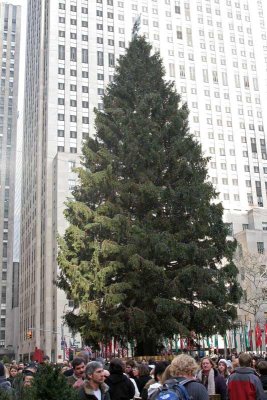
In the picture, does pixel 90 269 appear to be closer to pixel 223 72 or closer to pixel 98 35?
Result: pixel 98 35

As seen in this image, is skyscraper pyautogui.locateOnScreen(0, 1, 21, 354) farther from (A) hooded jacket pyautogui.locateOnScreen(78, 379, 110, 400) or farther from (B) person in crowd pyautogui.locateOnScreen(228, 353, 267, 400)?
(A) hooded jacket pyautogui.locateOnScreen(78, 379, 110, 400)

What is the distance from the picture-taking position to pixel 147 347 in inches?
922

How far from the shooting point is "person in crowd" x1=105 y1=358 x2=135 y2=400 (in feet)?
27.3

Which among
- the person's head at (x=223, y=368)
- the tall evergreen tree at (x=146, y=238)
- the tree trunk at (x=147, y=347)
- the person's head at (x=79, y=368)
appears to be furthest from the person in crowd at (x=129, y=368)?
the tree trunk at (x=147, y=347)

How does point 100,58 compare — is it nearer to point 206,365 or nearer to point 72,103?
point 72,103

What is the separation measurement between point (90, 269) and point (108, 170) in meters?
4.99

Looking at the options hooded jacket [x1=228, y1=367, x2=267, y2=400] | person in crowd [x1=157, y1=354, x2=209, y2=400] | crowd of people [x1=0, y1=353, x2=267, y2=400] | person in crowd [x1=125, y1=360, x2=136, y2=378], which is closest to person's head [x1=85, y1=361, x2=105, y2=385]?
crowd of people [x1=0, y1=353, x2=267, y2=400]

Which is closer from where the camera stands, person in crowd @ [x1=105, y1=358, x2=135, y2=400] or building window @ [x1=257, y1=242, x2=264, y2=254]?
person in crowd @ [x1=105, y1=358, x2=135, y2=400]

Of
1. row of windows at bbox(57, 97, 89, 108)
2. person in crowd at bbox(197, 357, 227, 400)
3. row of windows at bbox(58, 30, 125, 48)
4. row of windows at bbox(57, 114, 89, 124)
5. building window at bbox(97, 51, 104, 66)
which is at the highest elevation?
row of windows at bbox(58, 30, 125, 48)

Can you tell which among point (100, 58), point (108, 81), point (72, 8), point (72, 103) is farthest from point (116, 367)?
point (72, 8)

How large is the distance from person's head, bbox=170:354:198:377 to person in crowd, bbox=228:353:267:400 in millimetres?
2506

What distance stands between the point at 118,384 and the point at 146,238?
1435 centimetres

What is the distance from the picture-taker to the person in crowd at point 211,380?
959 cm

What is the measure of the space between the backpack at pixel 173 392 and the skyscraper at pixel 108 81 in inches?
3026
